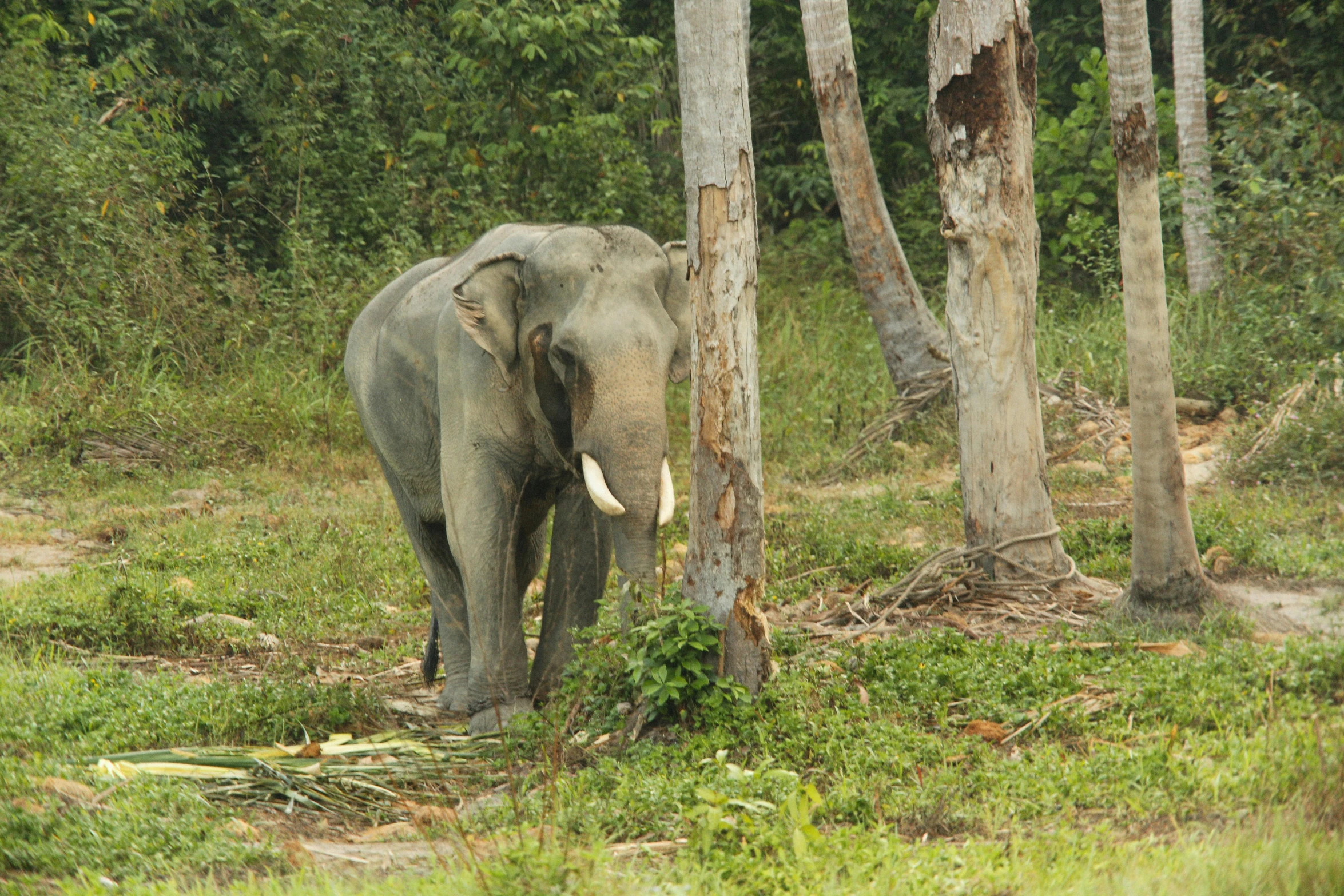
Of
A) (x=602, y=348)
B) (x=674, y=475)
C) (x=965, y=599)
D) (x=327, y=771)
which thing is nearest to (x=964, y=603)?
(x=965, y=599)

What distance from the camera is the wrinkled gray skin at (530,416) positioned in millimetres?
4406

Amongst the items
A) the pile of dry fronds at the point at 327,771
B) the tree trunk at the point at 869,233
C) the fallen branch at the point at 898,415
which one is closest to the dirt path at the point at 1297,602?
the pile of dry fronds at the point at 327,771

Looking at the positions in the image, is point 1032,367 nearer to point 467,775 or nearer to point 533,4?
point 467,775

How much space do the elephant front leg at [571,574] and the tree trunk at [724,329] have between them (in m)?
0.86

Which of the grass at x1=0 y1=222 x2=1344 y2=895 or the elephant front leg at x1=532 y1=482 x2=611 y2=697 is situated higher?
the elephant front leg at x1=532 y1=482 x2=611 y2=697

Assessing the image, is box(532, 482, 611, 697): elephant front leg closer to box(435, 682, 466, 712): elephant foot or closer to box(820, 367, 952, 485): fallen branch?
box(435, 682, 466, 712): elephant foot

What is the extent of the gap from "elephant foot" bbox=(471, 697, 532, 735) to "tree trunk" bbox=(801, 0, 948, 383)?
5.26 m

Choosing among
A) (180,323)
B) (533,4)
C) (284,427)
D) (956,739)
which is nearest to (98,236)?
(180,323)

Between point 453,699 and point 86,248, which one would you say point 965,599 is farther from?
point 86,248

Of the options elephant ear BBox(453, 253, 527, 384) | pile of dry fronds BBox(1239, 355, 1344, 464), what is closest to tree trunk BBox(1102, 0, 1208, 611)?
elephant ear BBox(453, 253, 527, 384)

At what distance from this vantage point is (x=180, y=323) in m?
11.2

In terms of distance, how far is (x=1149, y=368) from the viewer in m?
4.79

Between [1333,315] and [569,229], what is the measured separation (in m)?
5.74

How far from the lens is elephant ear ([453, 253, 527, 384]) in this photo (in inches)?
181
